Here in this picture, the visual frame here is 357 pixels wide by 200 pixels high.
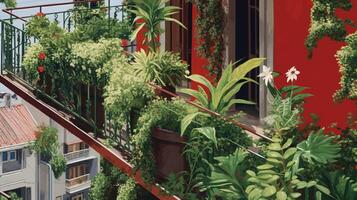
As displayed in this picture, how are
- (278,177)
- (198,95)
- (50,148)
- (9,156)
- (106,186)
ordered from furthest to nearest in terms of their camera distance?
1. (9,156)
2. (50,148)
3. (106,186)
4. (198,95)
5. (278,177)

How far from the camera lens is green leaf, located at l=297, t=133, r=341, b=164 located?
9.09 metres

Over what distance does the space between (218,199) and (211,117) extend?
947 millimetres

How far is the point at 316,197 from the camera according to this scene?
9000mm

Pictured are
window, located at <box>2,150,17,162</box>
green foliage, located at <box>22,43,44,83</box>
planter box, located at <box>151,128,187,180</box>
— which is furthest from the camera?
window, located at <box>2,150,17,162</box>

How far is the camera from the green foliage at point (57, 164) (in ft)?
155

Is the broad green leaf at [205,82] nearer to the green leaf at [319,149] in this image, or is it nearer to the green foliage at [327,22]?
the green foliage at [327,22]

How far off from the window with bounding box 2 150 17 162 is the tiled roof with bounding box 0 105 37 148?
1.32 meters

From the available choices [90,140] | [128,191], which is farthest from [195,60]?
[90,140]

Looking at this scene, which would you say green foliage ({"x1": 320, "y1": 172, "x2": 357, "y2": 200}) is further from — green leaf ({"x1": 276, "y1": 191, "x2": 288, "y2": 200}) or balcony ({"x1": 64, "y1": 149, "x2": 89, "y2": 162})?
balcony ({"x1": 64, "y1": 149, "x2": 89, "y2": 162})

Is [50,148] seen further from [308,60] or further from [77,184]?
[308,60]

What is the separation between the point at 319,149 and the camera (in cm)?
912

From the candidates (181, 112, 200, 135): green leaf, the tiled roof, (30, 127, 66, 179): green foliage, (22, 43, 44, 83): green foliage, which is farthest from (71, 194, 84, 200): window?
(181, 112, 200, 135): green leaf

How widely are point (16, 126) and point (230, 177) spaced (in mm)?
36282

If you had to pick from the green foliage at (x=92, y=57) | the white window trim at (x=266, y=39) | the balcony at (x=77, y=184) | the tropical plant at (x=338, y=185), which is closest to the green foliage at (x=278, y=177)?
the tropical plant at (x=338, y=185)
